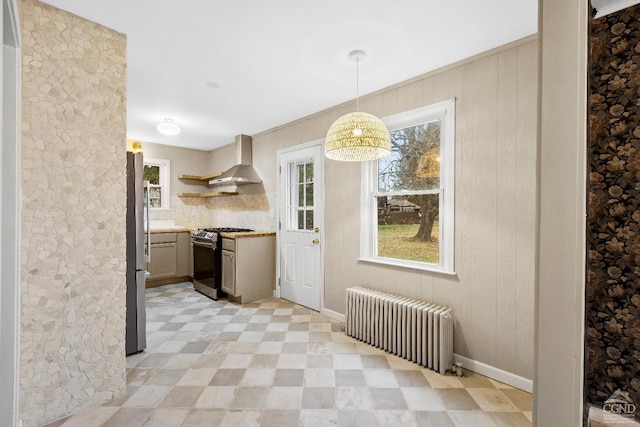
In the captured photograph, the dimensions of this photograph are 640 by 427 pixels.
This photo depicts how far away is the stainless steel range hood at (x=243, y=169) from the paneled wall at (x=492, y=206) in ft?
8.62

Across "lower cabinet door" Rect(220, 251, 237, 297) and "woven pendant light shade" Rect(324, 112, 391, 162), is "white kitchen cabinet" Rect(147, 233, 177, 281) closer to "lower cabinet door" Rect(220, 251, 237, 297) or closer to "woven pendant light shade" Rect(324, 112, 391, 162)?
"lower cabinet door" Rect(220, 251, 237, 297)

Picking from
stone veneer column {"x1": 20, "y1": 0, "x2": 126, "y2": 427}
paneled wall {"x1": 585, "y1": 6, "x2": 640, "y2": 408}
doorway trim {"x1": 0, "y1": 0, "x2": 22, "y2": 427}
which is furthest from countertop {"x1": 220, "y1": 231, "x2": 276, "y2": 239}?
paneled wall {"x1": 585, "y1": 6, "x2": 640, "y2": 408}

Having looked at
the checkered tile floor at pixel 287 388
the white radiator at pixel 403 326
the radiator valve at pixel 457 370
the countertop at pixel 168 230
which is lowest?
the checkered tile floor at pixel 287 388

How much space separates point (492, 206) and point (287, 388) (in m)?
2.08

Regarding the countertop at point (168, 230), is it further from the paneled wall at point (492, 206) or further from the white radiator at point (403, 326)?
the paneled wall at point (492, 206)

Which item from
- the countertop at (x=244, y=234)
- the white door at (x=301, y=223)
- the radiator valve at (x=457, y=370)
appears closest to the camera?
the radiator valve at (x=457, y=370)

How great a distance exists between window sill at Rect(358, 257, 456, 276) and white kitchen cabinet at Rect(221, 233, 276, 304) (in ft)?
5.45

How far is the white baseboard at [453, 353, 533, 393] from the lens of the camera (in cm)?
210

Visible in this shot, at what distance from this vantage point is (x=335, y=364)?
245 cm

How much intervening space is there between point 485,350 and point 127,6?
11.5 feet

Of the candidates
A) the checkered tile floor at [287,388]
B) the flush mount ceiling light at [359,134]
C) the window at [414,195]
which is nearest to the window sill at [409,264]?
the window at [414,195]

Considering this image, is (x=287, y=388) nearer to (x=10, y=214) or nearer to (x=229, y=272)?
(x=10, y=214)

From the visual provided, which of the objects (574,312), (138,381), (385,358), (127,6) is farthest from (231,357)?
(127,6)

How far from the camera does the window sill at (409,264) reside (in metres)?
2.56
